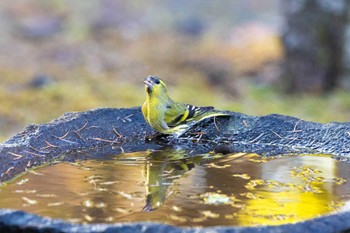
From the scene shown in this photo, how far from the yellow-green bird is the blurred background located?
375 cm

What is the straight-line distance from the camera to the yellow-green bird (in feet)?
13.3

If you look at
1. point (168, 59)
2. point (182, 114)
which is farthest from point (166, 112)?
point (168, 59)

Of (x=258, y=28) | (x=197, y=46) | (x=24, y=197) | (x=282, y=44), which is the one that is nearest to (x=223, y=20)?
(x=258, y=28)

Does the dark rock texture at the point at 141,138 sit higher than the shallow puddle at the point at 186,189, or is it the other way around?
the dark rock texture at the point at 141,138

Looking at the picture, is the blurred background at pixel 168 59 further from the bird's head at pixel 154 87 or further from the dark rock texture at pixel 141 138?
the dark rock texture at pixel 141 138

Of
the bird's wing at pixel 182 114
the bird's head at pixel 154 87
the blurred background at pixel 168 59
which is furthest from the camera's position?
the blurred background at pixel 168 59

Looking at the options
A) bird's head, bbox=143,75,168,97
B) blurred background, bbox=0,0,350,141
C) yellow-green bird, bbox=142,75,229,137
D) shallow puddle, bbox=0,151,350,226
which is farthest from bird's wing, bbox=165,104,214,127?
blurred background, bbox=0,0,350,141

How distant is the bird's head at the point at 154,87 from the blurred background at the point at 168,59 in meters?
3.71

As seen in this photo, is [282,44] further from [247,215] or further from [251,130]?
[247,215]

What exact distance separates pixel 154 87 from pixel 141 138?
0.49 m

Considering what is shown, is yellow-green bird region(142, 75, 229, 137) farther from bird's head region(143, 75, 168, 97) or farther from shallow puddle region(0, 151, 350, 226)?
shallow puddle region(0, 151, 350, 226)

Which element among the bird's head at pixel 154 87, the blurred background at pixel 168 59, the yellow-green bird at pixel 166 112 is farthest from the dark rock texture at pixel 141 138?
the blurred background at pixel 168 59

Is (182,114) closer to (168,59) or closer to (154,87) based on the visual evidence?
(154,87)

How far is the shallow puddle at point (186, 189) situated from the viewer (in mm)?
2727
